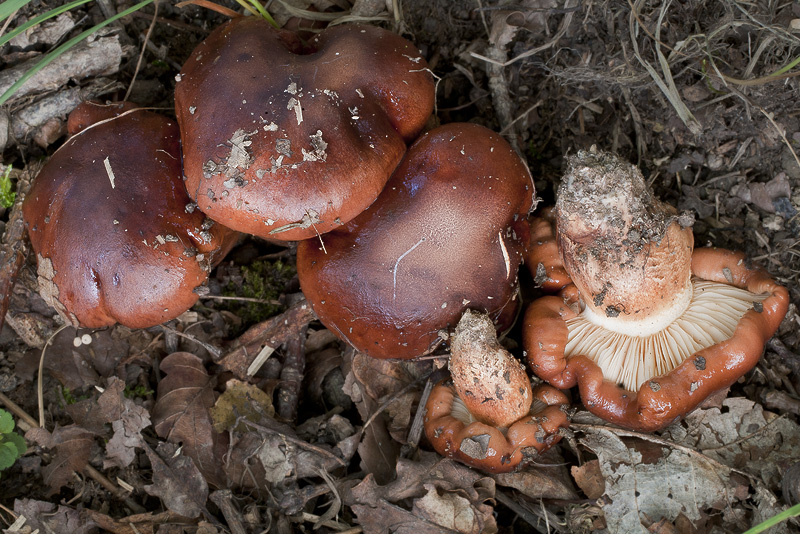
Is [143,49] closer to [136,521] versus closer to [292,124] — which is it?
[292,124]

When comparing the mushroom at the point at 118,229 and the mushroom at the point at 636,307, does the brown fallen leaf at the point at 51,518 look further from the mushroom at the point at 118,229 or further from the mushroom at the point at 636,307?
the mushroom at the point at 636,307

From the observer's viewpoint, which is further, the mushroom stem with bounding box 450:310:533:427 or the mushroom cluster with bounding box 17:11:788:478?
the mushroom stem with bounding box 450:310:533:427

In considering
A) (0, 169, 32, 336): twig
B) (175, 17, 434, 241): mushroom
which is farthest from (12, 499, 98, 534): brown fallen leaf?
(175, 17, 434, 241): mushroom

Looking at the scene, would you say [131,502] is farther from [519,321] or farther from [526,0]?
[526,0]

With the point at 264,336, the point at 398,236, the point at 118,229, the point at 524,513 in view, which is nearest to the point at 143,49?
the point at 118,229

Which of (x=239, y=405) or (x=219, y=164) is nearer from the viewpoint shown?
(x=219, y=164)

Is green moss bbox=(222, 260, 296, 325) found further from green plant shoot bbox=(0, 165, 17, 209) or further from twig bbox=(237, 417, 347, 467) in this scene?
green plant shoot bbox=(0, 165, 17, 209)

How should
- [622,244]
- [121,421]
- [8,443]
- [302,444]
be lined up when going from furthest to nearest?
1. [121,421]
2. [302,444]
3. [8,443]
4. [622,244]
